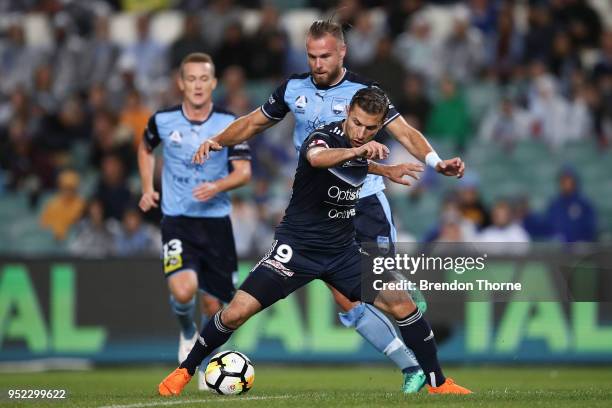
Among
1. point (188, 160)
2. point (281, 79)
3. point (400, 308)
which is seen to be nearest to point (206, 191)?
point (188, 160)

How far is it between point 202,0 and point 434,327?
9.13m

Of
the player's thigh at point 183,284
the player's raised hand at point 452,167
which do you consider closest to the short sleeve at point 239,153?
the player's thigh at point 183,284

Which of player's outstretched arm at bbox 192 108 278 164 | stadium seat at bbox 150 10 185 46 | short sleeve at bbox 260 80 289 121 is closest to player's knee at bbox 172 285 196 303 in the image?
player's outstretched arm at bbox 192 108 278 164

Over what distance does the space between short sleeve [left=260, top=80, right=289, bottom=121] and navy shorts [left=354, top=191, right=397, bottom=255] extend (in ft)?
3.66

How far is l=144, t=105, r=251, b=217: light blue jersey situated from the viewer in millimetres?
11383

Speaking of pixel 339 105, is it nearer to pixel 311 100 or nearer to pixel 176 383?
pixel 311 100

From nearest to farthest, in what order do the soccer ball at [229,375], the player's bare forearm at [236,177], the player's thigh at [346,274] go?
the player's thigh at [346,274], the soccer ball at [229,375], the player's bare forearm at [236,177]

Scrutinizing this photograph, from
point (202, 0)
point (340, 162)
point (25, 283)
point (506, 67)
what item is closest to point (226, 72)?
point (202, 0)

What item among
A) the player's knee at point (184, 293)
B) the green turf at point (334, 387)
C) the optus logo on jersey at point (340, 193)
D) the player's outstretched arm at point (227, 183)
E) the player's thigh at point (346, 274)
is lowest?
the green turf at point (334, 387)

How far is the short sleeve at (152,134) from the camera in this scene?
11641mm

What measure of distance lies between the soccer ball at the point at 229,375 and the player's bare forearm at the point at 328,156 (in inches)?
74.4

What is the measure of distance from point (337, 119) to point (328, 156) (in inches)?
47.6

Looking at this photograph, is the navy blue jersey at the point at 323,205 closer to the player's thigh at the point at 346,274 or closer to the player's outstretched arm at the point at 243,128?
the player's thigh at the point at 346,274

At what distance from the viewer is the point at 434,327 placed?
15938 millimetres
